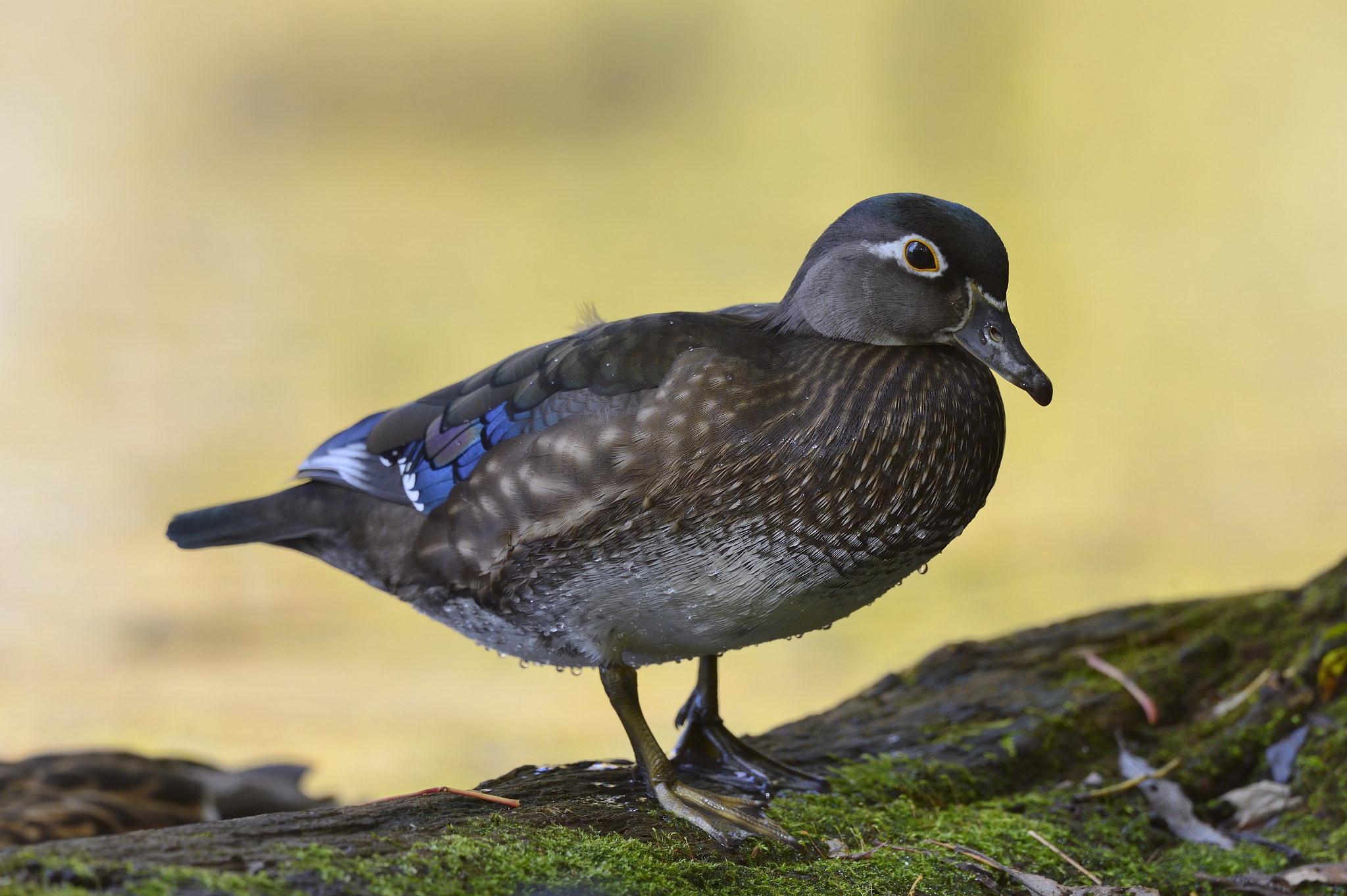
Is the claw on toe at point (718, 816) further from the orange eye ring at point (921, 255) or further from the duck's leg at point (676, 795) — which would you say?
the orange eye ring at point (921, 255)

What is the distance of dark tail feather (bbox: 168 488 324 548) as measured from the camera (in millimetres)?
2318

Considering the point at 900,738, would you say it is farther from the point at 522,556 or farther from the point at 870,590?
the point at 522,556

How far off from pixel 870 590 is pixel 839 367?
39 centimetres

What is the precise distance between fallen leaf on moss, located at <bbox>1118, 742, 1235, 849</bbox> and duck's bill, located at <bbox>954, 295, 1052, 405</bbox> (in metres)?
0.93

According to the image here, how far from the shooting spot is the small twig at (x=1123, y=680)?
2578 millimetres

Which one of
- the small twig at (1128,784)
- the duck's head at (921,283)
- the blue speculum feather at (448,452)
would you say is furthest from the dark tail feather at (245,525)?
the small twig at (1128,784)

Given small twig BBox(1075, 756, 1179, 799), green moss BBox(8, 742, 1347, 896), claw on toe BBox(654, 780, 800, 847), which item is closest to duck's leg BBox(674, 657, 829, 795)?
green moss BBox(8, 742, 1347, 896)

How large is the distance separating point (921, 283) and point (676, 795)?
965mm

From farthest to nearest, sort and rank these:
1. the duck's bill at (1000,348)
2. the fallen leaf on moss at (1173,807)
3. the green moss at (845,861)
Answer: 1. the fallen leaf on moss at (1173,807)
2. the duck's bill at (1000,348)
3. the green moss at (845,861)

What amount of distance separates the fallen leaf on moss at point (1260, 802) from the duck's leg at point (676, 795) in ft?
3.25

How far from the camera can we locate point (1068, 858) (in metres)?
2.03

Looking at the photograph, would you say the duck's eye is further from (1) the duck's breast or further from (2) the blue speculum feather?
(2) the blue speculum feather

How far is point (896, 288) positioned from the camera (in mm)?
1938

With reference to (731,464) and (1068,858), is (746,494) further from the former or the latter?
(1068,858)
